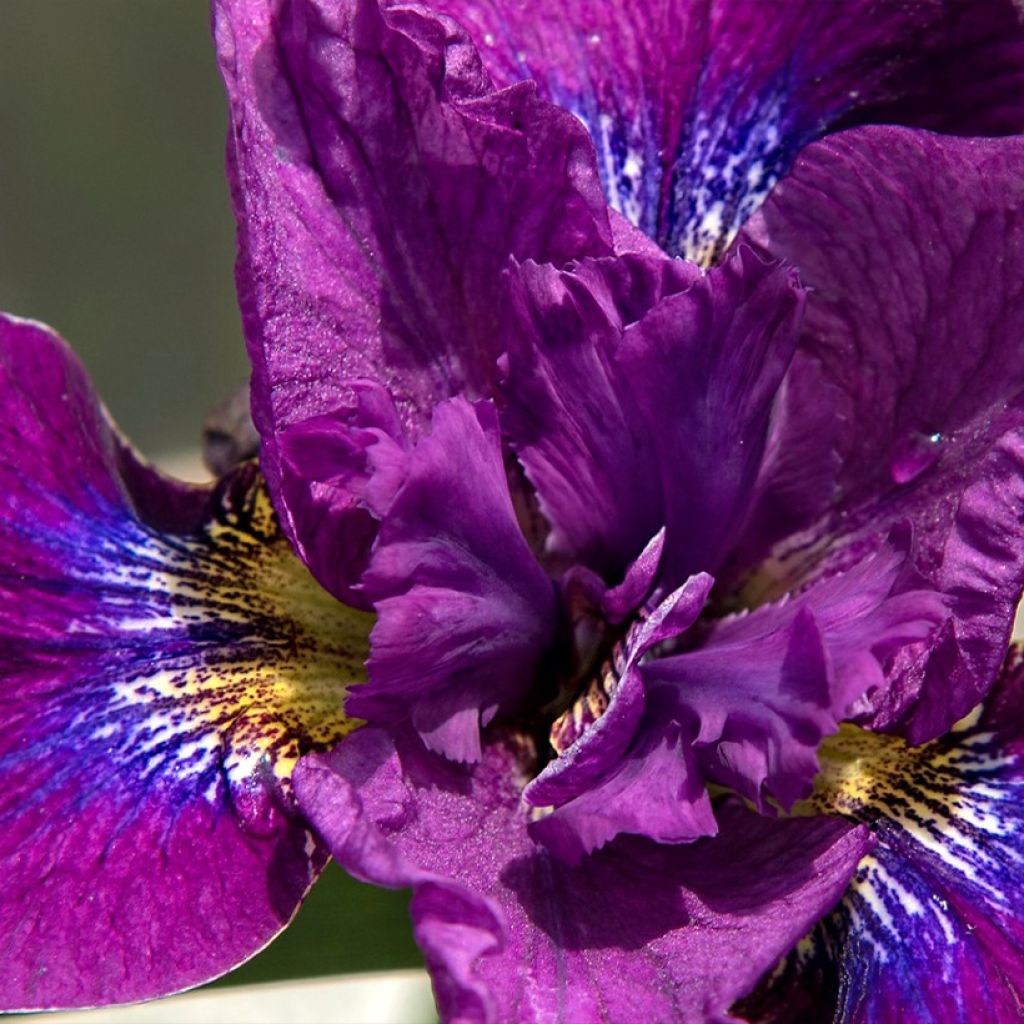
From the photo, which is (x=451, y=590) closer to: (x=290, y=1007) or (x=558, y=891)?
(x=558, y=891)

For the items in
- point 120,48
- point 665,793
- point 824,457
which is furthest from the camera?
point 120,48

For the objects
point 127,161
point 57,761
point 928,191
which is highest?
point 928,191

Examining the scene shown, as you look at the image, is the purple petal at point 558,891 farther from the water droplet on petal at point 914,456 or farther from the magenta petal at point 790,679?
the water droplet on petal at point 914,456

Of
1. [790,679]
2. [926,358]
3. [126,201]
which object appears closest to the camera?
[790,679]

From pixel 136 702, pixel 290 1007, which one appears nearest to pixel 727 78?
pixel 136 702

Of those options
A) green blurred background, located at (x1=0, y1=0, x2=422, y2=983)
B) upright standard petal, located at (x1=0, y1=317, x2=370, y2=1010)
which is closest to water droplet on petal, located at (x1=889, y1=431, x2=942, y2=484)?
upright standard petal, located at (x1=0, y1=317, x2=370, y2=1010)

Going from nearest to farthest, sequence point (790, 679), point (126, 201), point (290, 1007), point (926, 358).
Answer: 1. point (790, 679)
2. point (926, 358)
3. point (290, 1007)
4. point (126, 201)

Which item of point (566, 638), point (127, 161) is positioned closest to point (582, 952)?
point (566, 638)

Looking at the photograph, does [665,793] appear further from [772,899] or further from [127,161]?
[127,161]
